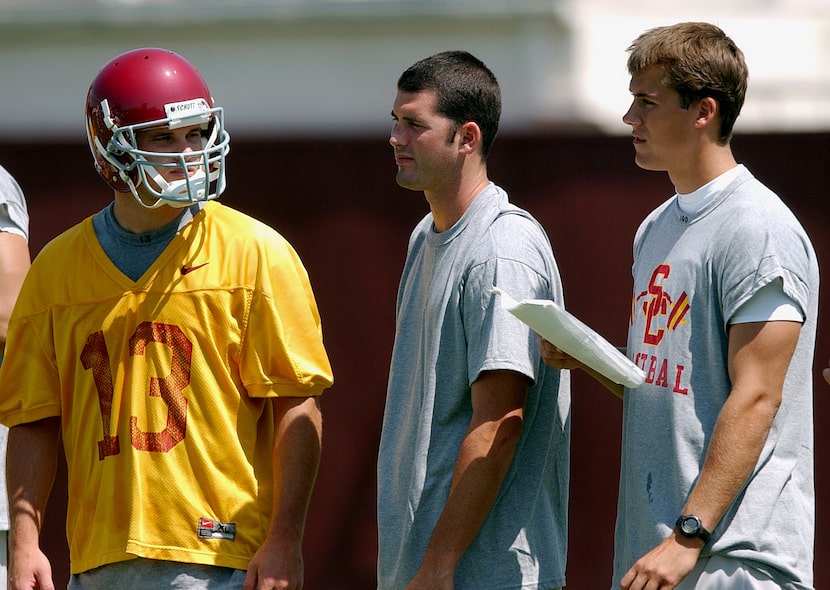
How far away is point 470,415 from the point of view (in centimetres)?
326

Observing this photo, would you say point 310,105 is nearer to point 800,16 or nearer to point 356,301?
point 356,301

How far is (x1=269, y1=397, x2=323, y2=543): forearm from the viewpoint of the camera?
3.00m

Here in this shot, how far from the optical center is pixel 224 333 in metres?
3.08

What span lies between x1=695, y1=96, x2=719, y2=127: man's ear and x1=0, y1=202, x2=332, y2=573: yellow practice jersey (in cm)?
100

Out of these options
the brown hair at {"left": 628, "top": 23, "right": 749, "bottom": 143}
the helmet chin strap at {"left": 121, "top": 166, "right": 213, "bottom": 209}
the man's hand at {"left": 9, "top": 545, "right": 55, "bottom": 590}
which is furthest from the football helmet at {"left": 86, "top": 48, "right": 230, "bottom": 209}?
the brown hair at {"left": 628, "top": 23, "right": 749, "bottom": 143}

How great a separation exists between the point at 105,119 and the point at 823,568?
3771 mm

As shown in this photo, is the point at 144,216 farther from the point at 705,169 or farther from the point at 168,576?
the point at 705,169

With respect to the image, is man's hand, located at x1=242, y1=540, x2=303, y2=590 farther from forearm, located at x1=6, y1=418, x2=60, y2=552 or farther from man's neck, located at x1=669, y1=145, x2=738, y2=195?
man's neck, located at x1=669, y1=145, x2=738, y2=195

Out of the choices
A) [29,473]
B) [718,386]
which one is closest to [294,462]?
[29,473]

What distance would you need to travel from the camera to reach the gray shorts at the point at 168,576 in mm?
2994

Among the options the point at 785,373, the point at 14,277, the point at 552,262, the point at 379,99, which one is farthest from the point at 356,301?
the point at 785,373

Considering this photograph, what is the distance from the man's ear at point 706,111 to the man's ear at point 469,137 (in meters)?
0.67

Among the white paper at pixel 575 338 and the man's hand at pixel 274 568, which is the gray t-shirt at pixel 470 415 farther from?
the man's hand at pixel 274 568

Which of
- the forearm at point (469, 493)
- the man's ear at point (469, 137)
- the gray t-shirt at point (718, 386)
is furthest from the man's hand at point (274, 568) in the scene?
the man's ear at point (469, 137)
